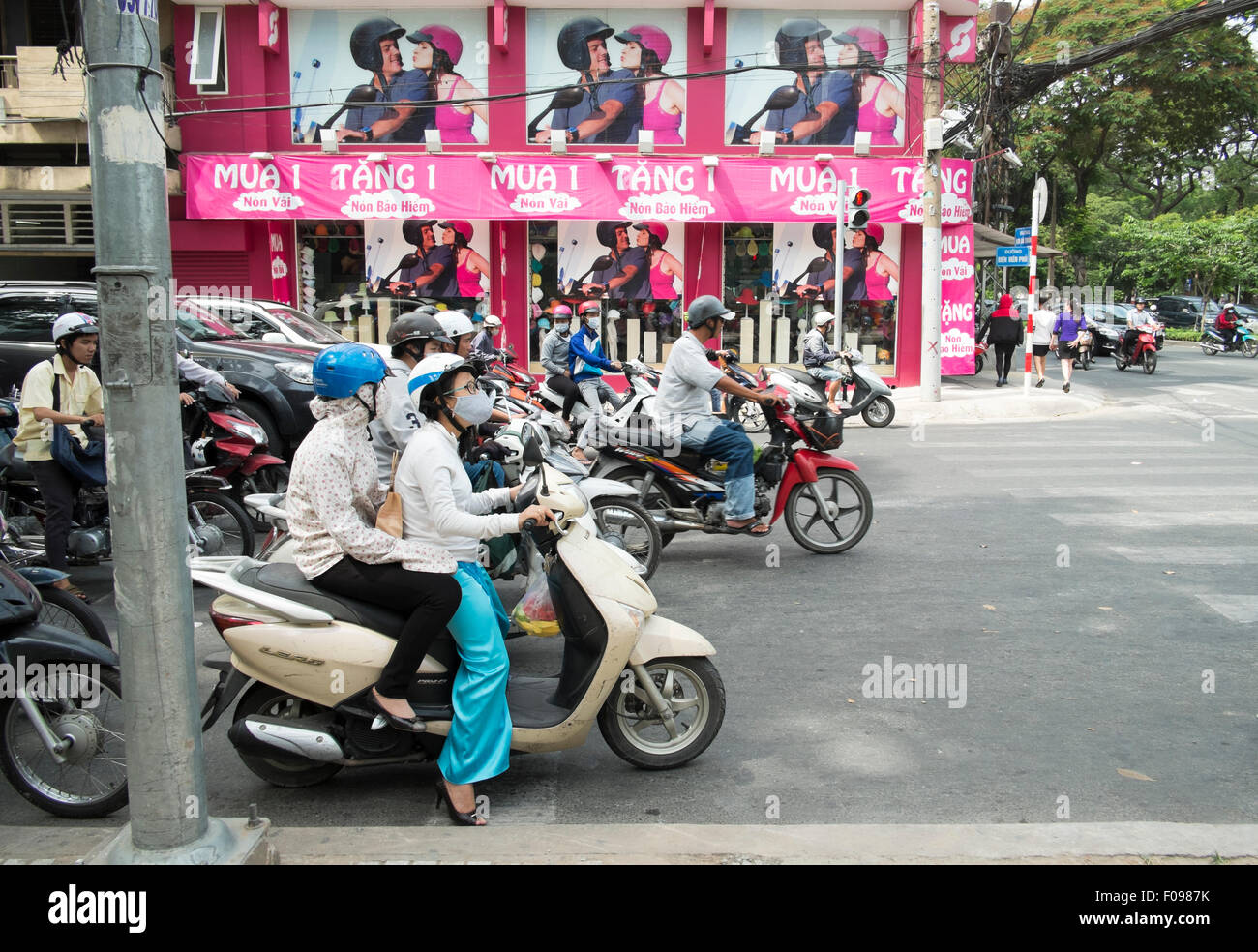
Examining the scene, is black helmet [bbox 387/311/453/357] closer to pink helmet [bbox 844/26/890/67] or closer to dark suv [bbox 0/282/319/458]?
dark suv [bbox 0/282/319/458]

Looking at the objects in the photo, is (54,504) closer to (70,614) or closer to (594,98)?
(70,614)

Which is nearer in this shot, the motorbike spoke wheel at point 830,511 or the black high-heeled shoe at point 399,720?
the black high-heeled shoe at point 399,720

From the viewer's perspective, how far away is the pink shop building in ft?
63.3

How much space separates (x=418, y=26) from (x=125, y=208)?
18.5 metres

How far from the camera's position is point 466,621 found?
421 cm

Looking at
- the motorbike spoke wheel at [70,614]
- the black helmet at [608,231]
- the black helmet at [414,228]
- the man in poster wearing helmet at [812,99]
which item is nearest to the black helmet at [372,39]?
the black helmet at [414,228]

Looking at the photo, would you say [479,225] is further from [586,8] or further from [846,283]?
[846,283]

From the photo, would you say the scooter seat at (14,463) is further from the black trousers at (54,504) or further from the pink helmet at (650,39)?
the pink helmet at (650,39)

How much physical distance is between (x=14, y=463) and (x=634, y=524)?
4095 millimetres

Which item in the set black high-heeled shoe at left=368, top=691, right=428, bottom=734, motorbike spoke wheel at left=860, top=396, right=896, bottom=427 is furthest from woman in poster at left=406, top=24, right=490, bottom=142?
black high-heeled shoe at left=368, top=691, right=428, bottom=734

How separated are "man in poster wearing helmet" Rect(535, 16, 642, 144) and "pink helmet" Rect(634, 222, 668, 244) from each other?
1.47 metres

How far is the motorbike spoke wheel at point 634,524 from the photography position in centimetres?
727

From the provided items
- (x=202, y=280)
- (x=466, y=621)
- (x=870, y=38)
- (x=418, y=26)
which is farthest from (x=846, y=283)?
(x=466, y=621)

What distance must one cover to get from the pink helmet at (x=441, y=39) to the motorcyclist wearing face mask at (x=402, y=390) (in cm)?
1502
